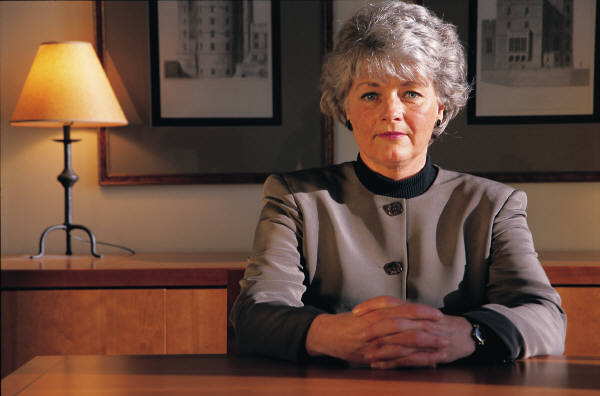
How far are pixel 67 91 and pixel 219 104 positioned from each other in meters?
0.61

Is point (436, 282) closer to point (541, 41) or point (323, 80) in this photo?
point (323, 80)

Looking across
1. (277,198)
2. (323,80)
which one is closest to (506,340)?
(277,198)

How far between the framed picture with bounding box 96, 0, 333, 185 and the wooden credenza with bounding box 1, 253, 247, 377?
609mm

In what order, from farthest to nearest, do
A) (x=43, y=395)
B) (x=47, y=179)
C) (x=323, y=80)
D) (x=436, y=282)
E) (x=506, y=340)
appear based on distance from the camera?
(x=47, y=179)
(x=323, y=80)
(x=436, y=282)
(x=506, y=340)
(x=43, y=395)

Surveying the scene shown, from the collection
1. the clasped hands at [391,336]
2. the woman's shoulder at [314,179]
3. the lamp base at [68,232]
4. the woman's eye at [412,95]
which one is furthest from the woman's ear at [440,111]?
the lamp base at [68,232]

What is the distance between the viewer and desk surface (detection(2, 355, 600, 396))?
89 centimetres

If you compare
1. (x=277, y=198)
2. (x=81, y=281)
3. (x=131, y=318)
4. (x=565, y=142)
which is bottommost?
(x=131, y=318)

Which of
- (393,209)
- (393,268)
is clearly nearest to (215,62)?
(393,209)

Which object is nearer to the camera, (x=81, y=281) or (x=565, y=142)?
(x=81, y=281)

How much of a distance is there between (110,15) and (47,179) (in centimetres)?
75

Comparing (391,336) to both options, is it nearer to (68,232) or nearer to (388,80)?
(388,80)

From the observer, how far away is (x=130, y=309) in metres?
2.02

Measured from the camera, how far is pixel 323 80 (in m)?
1.72

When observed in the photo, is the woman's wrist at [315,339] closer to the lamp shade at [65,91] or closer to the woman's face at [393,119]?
the woman's face at [393,119]
